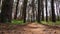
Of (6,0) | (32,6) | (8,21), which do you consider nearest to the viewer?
(6,0)

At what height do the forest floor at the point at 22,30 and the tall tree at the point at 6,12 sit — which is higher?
the tall tree at the point at 6,12

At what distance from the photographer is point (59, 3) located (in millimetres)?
27109

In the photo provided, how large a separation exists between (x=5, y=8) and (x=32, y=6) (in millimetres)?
15298

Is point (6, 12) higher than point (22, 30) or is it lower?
higher

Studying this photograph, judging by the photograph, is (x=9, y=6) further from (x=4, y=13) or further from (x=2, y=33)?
(x=2, y=33)

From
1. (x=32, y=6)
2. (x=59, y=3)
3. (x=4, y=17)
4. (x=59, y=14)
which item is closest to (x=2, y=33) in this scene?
(x=4, y=17)

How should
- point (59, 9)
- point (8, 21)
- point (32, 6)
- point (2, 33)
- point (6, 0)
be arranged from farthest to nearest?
point (59, 9)
point (32, 6)
point (8, 21)
point (6, 0)
point (2, 33)

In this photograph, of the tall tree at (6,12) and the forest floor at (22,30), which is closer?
the forest floor at (22,30)

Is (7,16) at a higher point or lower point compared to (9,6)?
lower

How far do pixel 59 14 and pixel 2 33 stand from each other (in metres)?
25.0

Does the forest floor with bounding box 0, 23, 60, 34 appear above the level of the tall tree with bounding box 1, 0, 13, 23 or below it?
below

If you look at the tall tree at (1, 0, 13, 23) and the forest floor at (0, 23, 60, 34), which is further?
the tall tree at (1, 0, 13, 23)

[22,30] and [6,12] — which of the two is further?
[6,12]

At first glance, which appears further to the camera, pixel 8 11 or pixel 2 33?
pixel 8 11
